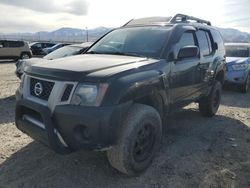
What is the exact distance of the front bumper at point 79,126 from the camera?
3.05 m

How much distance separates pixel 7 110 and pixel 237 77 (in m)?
6.78

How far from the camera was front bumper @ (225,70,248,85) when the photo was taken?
936 cm

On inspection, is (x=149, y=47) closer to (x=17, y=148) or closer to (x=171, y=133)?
(x=171, y=133)

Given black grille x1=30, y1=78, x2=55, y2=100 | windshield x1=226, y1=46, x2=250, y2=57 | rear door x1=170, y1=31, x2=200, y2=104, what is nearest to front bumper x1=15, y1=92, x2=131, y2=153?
black grille x1=30, y1=78, x2=55, y2=100

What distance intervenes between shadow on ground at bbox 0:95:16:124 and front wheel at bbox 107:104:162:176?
3.17 meters

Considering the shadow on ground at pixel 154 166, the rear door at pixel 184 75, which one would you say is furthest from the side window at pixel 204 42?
the shadow on ground at pixel 154 166

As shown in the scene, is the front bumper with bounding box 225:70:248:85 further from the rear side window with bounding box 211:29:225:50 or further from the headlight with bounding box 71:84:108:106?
the headlight with bounding box 71:84:108:106

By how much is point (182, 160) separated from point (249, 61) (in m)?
6.85

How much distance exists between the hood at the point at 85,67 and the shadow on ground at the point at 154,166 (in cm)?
124

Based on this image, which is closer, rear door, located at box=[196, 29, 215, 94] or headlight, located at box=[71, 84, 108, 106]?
headlight, located at box=[71, 84, 108, 106]

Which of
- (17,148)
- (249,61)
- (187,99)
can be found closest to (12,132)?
(17,148)

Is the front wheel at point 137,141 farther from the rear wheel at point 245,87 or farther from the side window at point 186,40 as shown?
the rear wheel at point 245,87

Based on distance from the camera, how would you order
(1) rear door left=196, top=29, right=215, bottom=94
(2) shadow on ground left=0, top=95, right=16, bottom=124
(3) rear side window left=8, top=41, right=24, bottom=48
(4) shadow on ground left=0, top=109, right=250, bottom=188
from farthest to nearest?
(3) rear side window left=8, top=41, right=24, bottom=48, (2) shadow on ground left=0, top=95, right=16, bottom=124, (1) rear door left=196, top=29, right=215, bottom=94, (4) shadow on ground left=0, top=109, right=250, bottom=188

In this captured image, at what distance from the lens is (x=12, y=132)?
5121 millimetres
